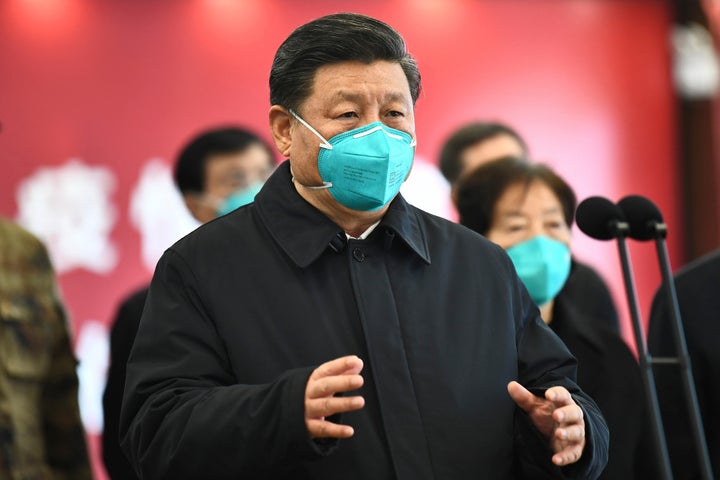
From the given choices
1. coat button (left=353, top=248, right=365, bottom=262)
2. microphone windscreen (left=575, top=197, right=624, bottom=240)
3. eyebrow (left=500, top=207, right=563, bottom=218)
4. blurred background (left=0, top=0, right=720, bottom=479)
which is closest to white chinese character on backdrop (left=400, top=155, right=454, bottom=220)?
blurred background (left=0, top=0, right=720, bottom=479)

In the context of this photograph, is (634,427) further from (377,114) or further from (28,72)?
(28,72)

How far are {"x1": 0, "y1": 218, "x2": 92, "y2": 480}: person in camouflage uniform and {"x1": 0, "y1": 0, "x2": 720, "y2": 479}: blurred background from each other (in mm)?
1975

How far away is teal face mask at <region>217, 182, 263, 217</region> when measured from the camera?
3.66 m

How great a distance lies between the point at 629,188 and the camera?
7.21 meters

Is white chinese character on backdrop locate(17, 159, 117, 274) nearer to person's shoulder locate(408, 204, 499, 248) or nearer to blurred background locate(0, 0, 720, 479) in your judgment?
blurred background locate(0, 0, 720, 479)

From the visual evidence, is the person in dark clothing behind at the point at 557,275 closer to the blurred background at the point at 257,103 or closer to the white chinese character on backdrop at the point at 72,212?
the blurred background at the point at 257,103

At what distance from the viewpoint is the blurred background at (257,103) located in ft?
18.3

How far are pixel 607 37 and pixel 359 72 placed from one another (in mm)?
5484

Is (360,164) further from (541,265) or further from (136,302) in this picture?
(136,302)

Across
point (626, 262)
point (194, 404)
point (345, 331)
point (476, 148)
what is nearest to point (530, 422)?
point (345, 331)

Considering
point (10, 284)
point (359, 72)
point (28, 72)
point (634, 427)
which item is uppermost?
point (28, 72)

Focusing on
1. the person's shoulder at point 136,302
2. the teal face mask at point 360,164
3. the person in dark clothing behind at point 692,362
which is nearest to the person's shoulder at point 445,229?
the teal face mask at point 360,164

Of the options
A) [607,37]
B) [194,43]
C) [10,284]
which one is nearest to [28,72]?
[194,43]

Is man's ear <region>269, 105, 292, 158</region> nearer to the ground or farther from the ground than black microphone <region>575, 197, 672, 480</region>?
farther from the ground
